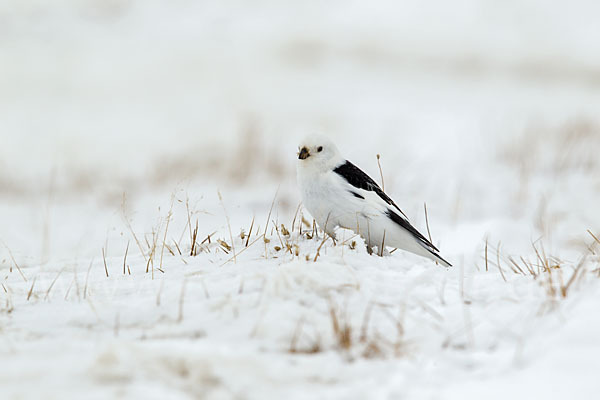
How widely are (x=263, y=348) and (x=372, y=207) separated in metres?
1.83

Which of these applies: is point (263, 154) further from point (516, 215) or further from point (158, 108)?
point (158, 108)

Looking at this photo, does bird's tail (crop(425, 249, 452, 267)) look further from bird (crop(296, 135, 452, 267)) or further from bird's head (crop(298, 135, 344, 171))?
bird's head (crop(298, 135, 344, 171))

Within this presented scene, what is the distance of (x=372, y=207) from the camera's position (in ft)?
12.3

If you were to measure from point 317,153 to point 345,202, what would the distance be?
382 millimetres

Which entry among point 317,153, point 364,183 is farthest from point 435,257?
point 317,153

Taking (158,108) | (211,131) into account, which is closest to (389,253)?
(211,131)

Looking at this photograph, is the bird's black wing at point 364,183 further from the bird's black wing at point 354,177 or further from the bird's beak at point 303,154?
the bird's beak at point 303,154

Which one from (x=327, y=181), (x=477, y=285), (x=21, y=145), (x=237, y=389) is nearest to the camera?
(x=237, y=389)

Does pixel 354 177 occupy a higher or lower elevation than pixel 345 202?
higher

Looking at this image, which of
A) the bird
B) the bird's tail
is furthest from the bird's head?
the bird's tail

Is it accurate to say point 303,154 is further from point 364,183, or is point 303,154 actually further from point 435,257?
point 435,257

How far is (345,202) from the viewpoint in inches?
143

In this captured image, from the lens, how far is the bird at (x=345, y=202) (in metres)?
3.65

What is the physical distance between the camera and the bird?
365 cm
